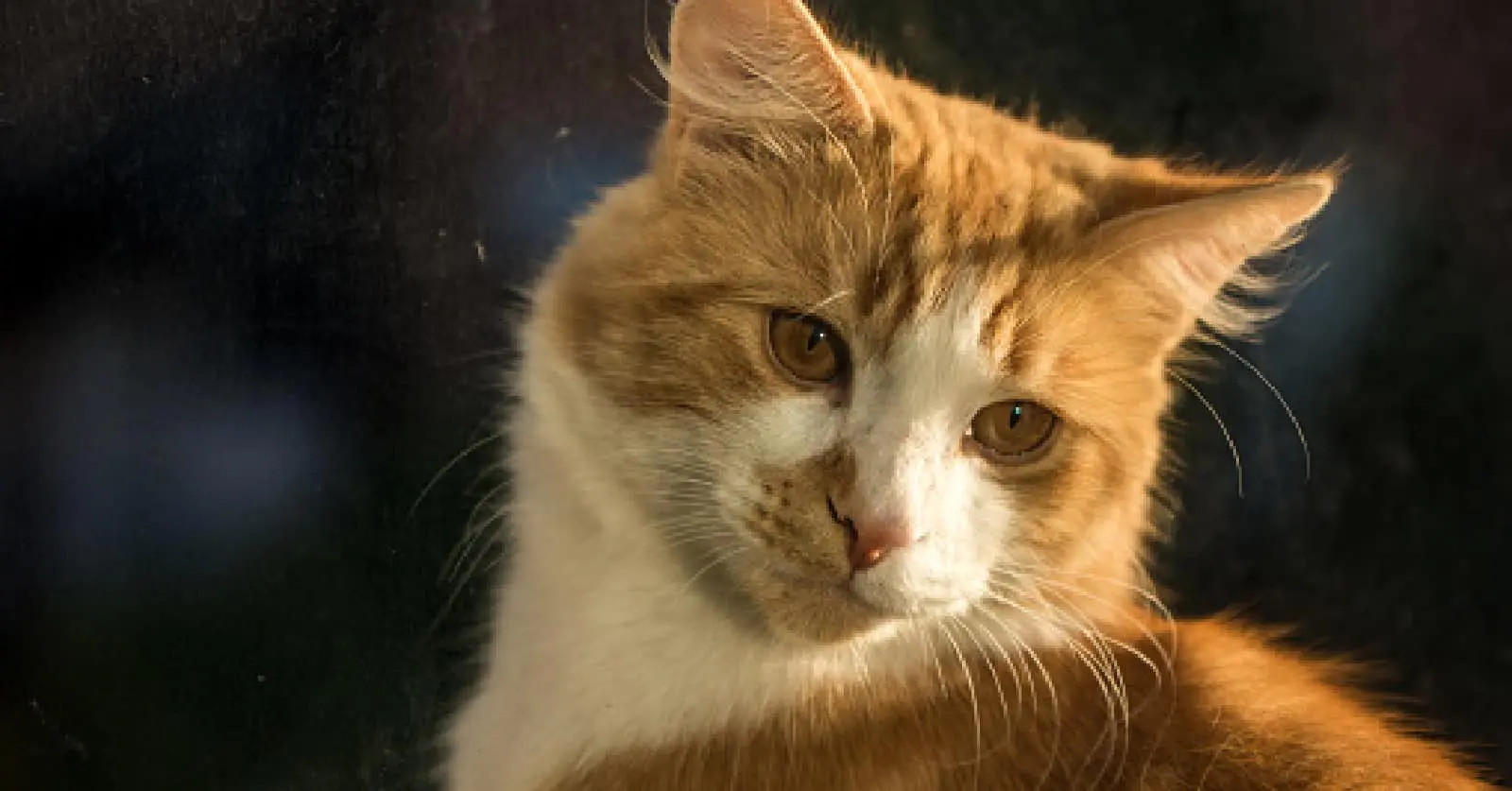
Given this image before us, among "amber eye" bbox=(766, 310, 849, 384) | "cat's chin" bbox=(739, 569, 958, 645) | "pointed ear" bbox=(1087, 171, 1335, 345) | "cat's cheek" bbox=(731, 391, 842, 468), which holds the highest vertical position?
"pointed ear" bbox=(1087, 171, 1335, 345)

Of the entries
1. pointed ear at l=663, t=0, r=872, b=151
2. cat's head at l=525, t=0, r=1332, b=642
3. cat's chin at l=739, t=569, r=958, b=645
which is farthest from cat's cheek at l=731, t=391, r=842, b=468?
pointed ear at l=663, t=0, r=872, b=151

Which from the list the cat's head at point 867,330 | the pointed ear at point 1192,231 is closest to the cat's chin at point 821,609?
the cat's head at point 867,330

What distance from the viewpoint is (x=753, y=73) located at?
1260 millimetres

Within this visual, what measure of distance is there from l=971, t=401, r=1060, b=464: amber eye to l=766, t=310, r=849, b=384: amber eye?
148 millimetres

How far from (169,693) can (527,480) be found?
1.46 ft

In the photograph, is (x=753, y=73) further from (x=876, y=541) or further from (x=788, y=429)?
(x=876, y=541)

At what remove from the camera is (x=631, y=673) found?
129 cm

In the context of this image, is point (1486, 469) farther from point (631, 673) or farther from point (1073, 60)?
point (631, 673)

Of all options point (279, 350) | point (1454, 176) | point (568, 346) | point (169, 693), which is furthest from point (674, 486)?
point (1454, 176)

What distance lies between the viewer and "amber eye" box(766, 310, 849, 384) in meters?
1.20

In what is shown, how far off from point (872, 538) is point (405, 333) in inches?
27.6

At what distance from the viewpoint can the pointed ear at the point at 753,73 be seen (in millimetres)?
1194

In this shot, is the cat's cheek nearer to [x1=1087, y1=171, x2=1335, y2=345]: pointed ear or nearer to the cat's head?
the cat's head

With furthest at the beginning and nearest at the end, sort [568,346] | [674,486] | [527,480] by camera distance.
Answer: [527,480]
[568,346]
[674,486]
